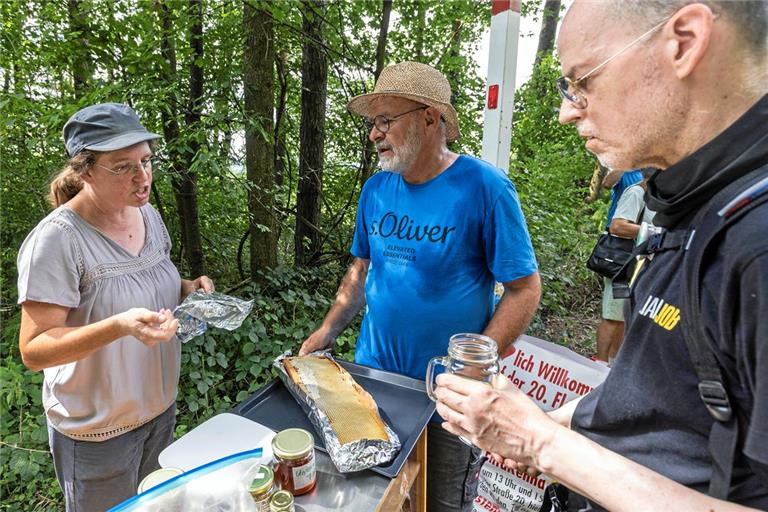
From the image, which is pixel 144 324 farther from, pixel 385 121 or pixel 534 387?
pixel 534 387

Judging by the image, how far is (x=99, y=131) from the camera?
5.17ft

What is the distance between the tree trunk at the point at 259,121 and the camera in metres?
4.02

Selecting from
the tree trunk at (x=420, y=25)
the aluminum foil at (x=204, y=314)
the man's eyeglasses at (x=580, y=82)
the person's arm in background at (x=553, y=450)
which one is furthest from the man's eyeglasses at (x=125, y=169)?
the tree trunk at (x=420, y=25)

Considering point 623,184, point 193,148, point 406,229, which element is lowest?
point 406,229

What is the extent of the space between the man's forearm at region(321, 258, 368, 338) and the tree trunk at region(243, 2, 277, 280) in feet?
6.81

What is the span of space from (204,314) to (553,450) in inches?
52.2

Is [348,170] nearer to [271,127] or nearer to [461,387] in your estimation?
[271,127]

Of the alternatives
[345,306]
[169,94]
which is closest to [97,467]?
[345,306]

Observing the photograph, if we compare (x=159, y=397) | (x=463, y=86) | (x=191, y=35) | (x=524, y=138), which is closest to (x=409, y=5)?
(x=463, y=86)

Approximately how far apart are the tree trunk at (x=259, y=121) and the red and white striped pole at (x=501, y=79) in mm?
2248

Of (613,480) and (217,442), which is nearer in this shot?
(613,480)

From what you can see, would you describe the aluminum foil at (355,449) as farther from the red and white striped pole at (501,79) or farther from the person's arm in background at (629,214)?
the person's arm in background at (629,214)

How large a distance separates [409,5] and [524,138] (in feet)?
12.9

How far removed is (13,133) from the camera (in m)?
3.54
